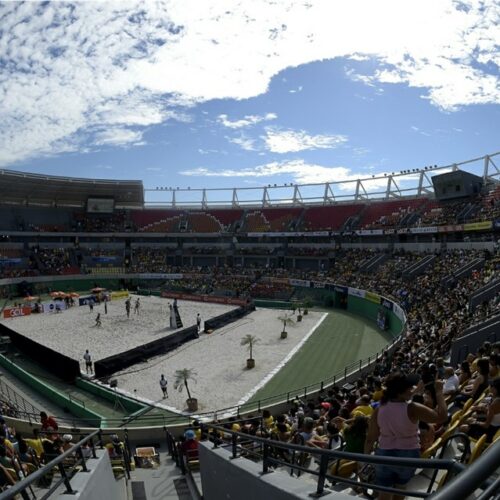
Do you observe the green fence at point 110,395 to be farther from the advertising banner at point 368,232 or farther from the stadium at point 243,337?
the advertising banner at point 368,232

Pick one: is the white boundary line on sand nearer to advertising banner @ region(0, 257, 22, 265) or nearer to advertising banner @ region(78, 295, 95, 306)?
advertising banner @ region(78, 295, 95, 306)

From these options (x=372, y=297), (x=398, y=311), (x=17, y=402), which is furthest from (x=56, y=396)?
(x=372, y=297)

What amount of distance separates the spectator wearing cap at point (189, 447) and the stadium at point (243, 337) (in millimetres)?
56

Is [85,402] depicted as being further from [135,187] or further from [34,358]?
[135,187]

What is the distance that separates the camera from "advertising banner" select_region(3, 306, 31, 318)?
38.1m

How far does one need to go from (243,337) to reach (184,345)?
408cm

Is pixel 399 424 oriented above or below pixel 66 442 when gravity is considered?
above

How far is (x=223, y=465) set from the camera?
22.7 ft

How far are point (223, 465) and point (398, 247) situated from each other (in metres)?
41.6

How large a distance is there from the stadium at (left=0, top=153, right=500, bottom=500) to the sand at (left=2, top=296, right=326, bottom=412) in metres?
0.17

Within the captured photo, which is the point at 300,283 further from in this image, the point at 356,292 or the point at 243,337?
the point at 243,337

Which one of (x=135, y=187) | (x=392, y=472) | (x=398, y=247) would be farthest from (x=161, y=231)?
(x=392, y=472)

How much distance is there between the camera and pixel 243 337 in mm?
28875

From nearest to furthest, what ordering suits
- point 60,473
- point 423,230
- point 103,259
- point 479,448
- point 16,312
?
1. point 479,448
2. point 60,473
3. point 16,312
4. point 423,230
5. point 103,259
